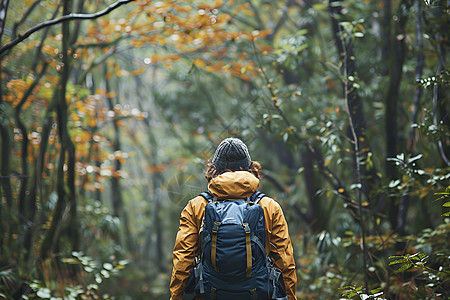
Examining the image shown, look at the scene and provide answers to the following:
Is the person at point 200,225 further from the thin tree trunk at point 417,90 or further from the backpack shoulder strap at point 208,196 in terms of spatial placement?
the thin tree trunk at point 417,90

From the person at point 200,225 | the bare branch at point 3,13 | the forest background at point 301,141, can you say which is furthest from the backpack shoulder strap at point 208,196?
the bare branch at point 3,13

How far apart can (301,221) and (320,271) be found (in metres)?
1.44

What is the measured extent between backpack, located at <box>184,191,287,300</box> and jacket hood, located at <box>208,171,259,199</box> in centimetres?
11

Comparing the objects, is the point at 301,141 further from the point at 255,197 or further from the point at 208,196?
the point at 208,196

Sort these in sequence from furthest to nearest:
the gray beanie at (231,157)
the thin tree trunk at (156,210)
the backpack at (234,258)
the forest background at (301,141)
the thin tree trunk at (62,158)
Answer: the thin tree trunk at (156,210), the thin tree trunk at (62,158), the forest background at (301,141), the gray beanie at (231,157), the backpack at (234,258)

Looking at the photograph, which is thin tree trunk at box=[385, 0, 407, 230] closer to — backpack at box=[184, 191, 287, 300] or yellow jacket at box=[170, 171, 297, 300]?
yellow jacket at box=[170, 171, 297, 300]

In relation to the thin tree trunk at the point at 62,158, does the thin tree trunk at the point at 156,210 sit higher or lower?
lower

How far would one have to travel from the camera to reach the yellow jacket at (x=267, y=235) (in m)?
2.66

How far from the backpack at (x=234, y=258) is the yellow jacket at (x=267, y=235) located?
0.09 m

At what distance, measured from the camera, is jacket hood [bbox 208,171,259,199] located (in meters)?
2.68

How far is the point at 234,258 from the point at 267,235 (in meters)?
0.34

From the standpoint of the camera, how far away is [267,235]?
2711mm

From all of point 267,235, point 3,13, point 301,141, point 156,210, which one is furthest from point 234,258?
point 156,210

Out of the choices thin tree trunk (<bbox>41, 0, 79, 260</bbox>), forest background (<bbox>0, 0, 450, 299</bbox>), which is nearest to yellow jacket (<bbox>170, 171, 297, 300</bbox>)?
forest background (<bbox>0, 0, 450, 299</bbox>)
